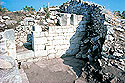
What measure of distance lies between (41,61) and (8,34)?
2394mm

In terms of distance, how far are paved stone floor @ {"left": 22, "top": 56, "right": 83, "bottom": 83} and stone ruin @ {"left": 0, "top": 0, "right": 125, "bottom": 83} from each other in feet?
1.46

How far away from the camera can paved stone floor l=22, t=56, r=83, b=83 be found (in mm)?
5041

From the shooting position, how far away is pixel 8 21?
7.49m

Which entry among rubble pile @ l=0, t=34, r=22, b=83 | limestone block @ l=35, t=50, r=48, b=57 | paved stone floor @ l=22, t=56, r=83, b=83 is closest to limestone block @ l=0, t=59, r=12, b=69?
rubble pile @ l=0, t=34, r=22, b=83

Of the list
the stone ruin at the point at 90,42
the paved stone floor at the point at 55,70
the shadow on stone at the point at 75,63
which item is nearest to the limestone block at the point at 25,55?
the stone ruin at the point at 90,42

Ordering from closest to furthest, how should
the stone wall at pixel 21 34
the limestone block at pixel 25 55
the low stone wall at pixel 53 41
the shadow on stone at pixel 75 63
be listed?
the shadow on stone at pixel 75 63
the limestone block at pixel 25 55
the low stone wall at pixel 53 41
the stone wall at pixel 21 34

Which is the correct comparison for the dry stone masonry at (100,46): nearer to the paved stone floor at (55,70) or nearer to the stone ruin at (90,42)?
the stone ruin at (90,42)

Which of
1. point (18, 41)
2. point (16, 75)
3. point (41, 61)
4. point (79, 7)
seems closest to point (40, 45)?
point (41, 61)

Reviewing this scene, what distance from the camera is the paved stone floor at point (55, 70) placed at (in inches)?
198

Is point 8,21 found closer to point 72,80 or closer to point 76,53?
point 76,53

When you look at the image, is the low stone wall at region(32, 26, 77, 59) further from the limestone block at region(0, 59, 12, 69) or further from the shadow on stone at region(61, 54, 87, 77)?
the limestone block at region(0, 59, 12, 69)

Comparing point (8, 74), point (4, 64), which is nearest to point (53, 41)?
point (4, 64)

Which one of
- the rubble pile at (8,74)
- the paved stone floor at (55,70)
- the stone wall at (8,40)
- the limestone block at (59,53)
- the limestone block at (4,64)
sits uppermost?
the stone wall at (8,40)

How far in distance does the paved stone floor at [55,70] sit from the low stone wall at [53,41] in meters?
0.50
